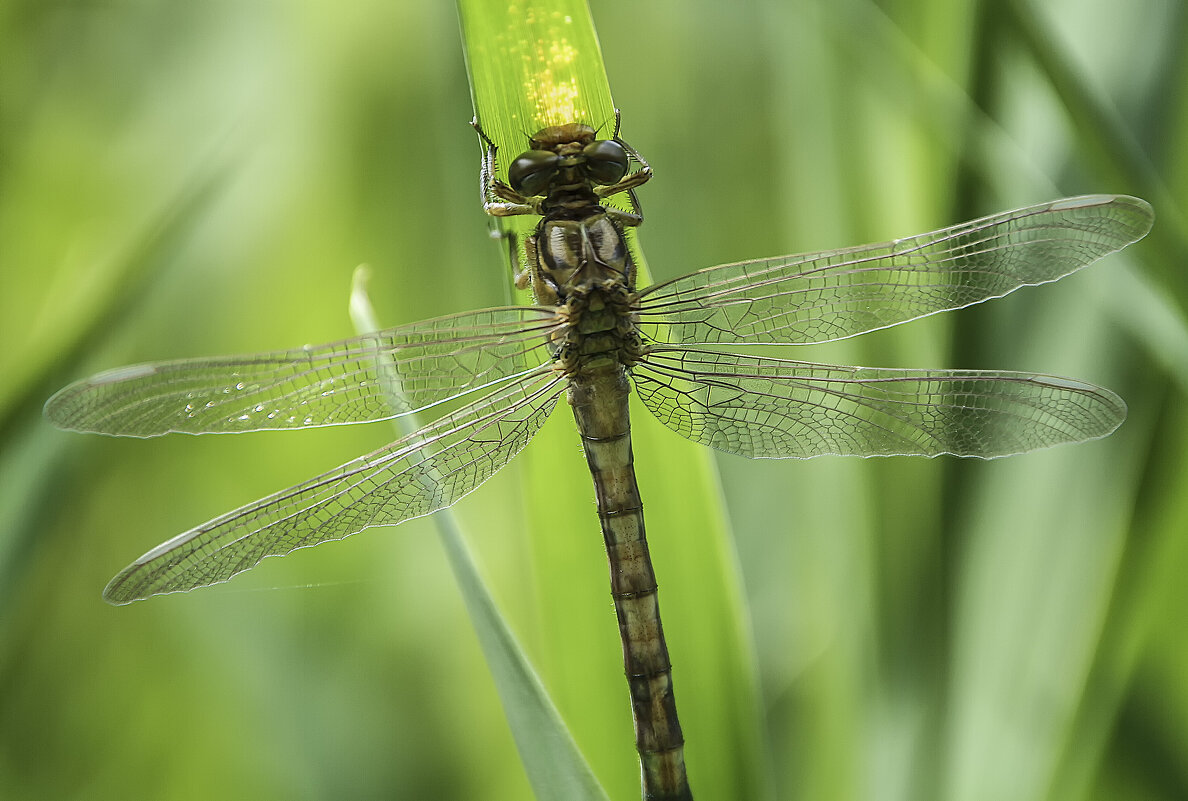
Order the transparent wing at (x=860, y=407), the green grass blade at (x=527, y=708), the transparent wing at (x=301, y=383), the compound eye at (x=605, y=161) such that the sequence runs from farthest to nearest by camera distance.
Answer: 1. the compound eye at (x=605, y=161)
2. the transparent wing at (x=860, y=407)
3. the transparent wing at (x=301, y=383)
4. the green grass blade at (x=527, y=708)

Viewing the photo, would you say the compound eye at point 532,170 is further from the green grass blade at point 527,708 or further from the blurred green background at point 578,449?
the green grass blade at point 527,708

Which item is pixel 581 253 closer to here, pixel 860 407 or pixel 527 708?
pixel 860 407

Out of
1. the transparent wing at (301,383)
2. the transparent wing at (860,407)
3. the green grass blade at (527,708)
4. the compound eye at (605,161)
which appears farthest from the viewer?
the compound eye at (605,161)

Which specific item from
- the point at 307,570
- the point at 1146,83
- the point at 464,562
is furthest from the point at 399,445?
the point at 1146,83

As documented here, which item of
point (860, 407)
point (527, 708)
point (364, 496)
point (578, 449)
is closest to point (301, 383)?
point (364, 496)

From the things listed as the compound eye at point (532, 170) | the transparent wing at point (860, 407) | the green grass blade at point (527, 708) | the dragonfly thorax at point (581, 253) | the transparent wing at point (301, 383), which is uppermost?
the compound eye at point (532, 170)

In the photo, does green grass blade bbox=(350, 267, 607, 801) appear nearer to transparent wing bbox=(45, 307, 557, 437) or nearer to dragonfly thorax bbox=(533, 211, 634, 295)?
transparent wing bbox=(45, 307, 557, 437)

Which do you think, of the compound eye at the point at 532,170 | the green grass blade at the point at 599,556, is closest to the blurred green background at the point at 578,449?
the green grass blade at the point at 599,556
